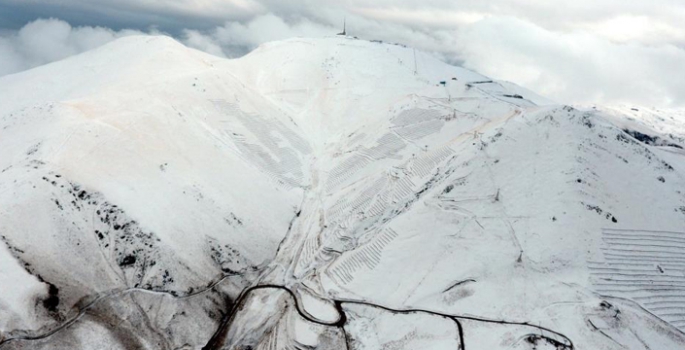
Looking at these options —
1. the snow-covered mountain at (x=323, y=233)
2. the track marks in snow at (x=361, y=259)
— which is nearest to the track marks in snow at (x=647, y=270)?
the snow-covered mountain at (x=323, y=233)

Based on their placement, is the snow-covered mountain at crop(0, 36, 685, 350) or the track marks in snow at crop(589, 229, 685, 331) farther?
the track marks in snow at crop(589, 229, 685, 331)

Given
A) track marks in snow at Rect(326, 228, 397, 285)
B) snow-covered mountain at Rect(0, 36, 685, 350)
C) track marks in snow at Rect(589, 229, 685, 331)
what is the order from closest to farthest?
snow-covered mountain at Rect(0, 36, 685, 350) < track marks in snow at Rect(589, 229, 685, 331) < track marks in snow at Rect(326, 228, 397, 285)

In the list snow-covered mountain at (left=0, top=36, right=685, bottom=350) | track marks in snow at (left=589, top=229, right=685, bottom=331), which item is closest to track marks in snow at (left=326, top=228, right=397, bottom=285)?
snow-covered mountain at (left=0, top=36, right=685, bottom=350)

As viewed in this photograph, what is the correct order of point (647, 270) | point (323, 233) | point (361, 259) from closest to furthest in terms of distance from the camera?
1. point (647, 270)
2. point (361, 259)
3. point (323, 233)

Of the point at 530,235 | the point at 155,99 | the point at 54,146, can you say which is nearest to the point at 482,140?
the point at 530,235

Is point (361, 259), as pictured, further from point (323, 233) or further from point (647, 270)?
point (647, 270)

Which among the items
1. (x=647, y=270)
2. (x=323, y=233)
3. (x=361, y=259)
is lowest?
(x=323, y=233)

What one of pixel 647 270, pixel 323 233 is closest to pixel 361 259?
pixel 323 233

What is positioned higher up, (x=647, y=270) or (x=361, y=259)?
(x=647, y=270)

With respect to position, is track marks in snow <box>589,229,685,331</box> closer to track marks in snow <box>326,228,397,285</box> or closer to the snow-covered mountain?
the snow-covered mountain
